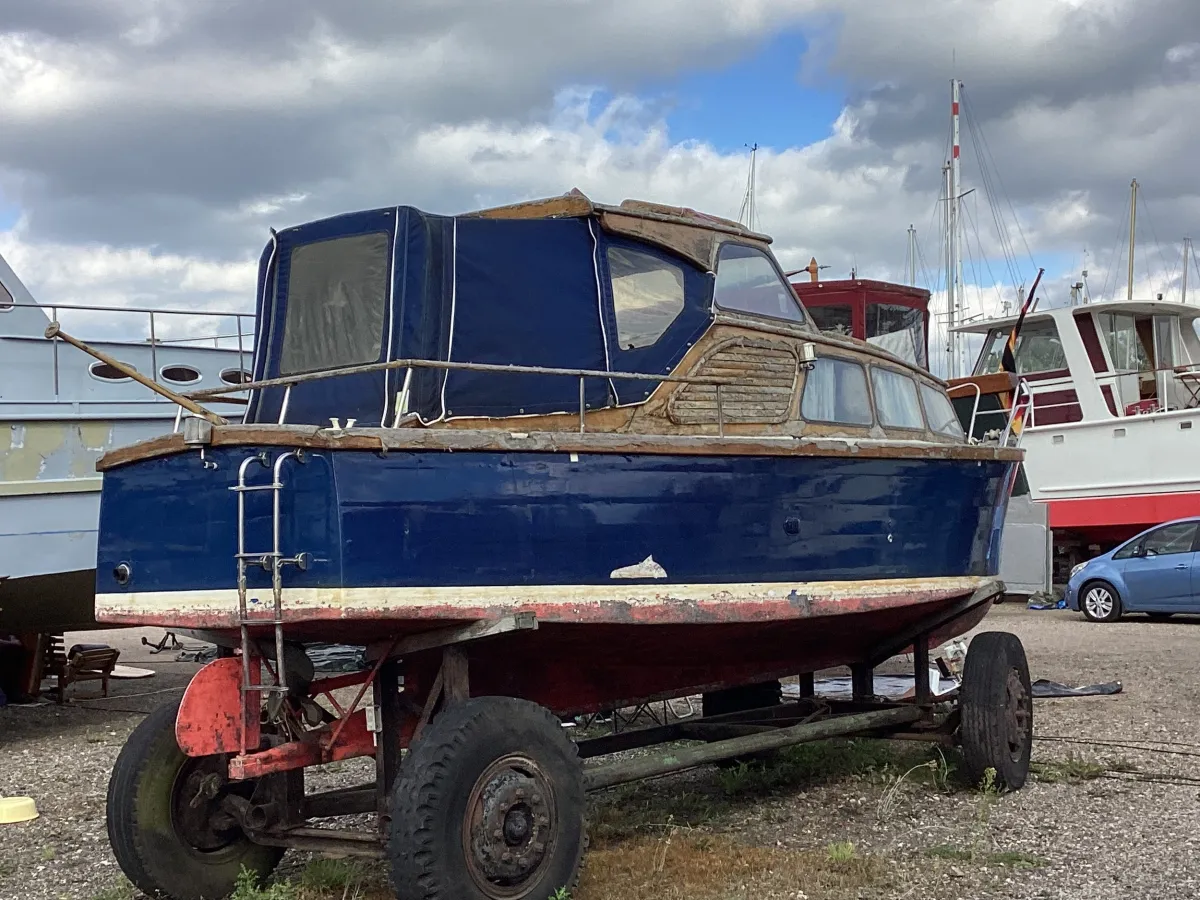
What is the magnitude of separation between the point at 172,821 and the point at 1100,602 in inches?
537

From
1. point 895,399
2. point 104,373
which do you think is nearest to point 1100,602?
point 895,399

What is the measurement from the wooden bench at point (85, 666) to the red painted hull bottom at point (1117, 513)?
13733 mm

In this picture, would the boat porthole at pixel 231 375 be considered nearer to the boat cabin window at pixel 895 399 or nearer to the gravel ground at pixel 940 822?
the gravel ground at pixel 940 822

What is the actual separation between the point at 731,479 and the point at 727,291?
1.30 meters

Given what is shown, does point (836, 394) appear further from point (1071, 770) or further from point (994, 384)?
point (994, 384)

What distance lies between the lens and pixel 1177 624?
15.5m

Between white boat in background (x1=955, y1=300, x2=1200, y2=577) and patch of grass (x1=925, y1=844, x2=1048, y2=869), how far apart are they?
14.0 metres

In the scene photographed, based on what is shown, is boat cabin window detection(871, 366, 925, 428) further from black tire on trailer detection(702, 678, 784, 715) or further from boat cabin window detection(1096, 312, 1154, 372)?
boat cabin window detection(1096, 312, 1154, 372)

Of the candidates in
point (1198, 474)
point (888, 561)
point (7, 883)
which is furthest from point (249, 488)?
point (1198, 474)

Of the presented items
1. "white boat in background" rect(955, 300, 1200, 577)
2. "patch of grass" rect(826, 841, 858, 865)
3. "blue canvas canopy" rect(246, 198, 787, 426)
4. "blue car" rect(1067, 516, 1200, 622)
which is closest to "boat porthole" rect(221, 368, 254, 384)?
"blue canvas canopy" rect(246, 198, 787, 426)

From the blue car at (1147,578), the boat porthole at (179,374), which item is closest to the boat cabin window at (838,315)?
the blue car at (1147,578)

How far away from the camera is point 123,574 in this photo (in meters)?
4.88

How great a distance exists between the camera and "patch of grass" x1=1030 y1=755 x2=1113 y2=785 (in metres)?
6.97

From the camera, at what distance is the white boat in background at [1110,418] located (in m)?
18.6
